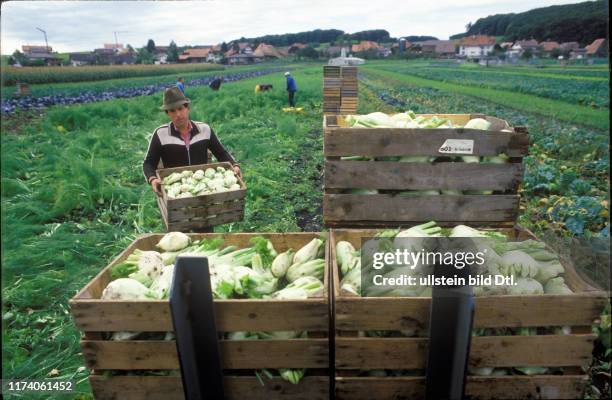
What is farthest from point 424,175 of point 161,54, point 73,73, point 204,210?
point 161,54

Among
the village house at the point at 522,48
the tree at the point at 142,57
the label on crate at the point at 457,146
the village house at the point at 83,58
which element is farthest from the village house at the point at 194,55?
the label on crate at the point at 457,146

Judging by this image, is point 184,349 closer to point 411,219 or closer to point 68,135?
A: point 411,219

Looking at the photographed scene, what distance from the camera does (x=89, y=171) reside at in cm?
673

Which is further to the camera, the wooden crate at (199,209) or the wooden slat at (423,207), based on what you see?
the wooden crate at (199,209)

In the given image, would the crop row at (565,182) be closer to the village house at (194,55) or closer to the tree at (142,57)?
the tree at (142,57)

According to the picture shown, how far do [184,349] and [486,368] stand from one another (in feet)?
4.75

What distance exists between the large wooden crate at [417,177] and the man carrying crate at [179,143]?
59.7 inches

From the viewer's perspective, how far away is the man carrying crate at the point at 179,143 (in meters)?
3.94

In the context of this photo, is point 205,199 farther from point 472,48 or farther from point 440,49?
point 440,49

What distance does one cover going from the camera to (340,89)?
13125 millimetres

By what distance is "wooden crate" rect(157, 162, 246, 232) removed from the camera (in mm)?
3463

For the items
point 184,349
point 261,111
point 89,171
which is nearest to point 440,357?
point 184,349

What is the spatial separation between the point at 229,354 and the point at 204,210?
5.91ft

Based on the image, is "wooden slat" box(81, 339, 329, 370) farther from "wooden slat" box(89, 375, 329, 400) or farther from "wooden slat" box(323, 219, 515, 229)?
"wooden slat" box(323, 219, 515, 229)
